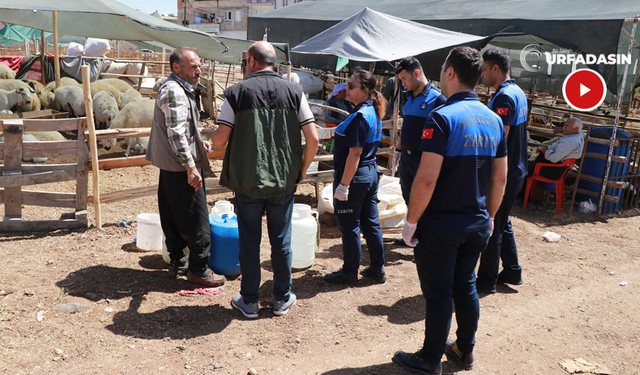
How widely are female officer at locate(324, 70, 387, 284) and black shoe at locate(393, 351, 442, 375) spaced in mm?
1308

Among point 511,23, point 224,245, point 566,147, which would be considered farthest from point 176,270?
point 511,23

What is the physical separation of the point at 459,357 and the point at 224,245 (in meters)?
2.06

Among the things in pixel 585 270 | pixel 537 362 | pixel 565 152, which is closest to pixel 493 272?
pixel 537 362

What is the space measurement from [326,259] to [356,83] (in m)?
1.87

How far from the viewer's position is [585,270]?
16.9ft

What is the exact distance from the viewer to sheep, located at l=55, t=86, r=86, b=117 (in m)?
10.9

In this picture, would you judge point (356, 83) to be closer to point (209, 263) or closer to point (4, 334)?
point (209, 263)

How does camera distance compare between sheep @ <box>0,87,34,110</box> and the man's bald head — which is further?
sheep @ <box>0,87,34,110</box>

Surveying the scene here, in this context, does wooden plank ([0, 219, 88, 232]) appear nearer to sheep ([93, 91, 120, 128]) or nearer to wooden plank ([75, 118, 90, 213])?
wooden plank ([75, 118, 90, 213])

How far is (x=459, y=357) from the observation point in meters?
3.10

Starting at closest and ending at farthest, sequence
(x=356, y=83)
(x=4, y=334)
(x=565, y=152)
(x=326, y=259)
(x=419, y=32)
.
A: 1. (x=4, y=334)
2. (x=356, y=83)
3. (x=326, y=259)
4. (x=565, y=152)
5. (x=419, y=32)

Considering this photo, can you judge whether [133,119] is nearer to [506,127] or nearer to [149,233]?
[149,233]

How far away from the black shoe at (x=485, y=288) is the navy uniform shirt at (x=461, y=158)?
1.73m

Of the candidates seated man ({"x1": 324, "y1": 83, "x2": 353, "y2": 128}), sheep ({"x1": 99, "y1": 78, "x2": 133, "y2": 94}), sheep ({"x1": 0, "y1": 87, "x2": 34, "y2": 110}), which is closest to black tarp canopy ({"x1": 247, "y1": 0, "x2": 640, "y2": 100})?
seated man ({"x1": 324, "y1": 83, "x2": 353, "y2": 128})
